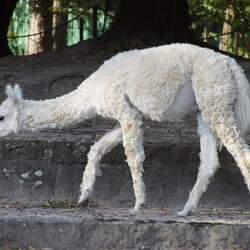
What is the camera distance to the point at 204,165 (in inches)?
296

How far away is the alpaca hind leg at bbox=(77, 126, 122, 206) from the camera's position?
777cm

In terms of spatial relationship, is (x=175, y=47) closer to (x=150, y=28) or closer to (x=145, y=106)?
(x=145, y=106)

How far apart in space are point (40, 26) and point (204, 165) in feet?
39.0

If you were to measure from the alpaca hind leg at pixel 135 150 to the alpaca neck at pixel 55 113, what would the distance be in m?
0.42

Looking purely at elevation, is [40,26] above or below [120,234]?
above

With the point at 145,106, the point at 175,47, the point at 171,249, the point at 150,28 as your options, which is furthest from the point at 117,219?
the point at 150,28

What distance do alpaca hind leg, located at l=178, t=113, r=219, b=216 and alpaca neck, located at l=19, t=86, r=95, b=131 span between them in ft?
3.26

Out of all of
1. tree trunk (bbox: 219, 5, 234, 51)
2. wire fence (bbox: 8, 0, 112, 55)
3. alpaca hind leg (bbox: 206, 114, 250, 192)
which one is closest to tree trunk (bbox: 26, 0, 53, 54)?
wire fence (bbox: 8, 0, 112, 55)

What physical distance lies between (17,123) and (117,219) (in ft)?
5.60

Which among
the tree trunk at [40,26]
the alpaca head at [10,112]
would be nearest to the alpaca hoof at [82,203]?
the alpaca head at [10,112]

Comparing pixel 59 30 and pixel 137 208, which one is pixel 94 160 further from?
pixel 59 30

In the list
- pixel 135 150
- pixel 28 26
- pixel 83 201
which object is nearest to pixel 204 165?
pixel 135 150

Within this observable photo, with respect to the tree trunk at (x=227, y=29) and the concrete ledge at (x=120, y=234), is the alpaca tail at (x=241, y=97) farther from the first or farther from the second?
the tree trunk at (x=227, y=29)

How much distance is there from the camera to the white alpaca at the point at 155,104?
720cm
